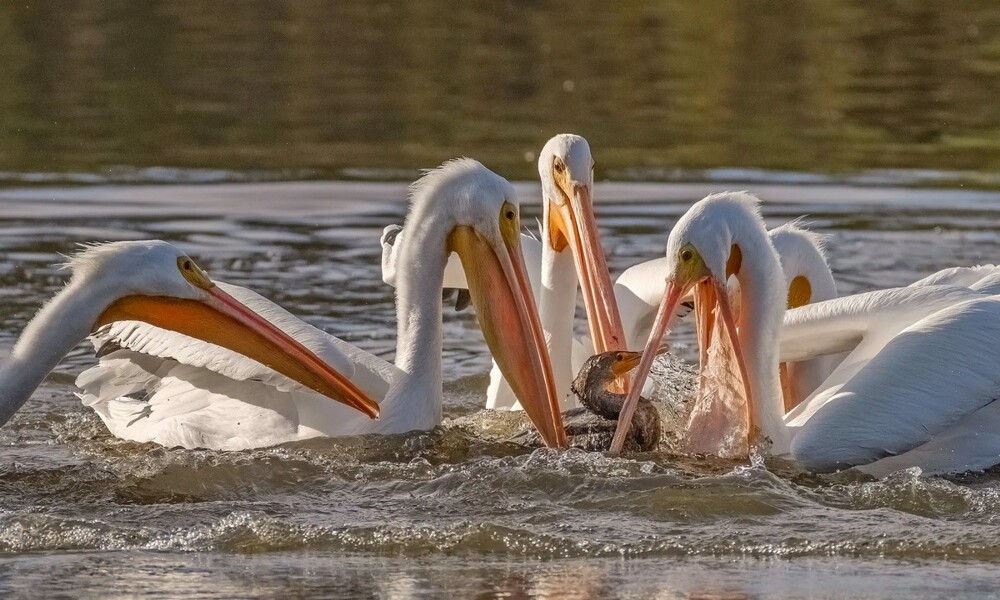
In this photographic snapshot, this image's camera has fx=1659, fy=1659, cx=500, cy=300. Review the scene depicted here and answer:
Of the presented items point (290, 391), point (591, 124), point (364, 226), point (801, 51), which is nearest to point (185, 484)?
point (290, 391)

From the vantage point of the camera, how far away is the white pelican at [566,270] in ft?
19.8

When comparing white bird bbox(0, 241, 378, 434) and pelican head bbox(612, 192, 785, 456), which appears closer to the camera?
white bird bbox(0, 241, 378, 434)

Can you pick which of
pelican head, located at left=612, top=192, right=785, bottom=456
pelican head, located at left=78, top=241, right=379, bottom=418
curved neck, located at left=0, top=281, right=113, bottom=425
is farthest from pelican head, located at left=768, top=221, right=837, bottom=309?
curved neck, located at left=0, top=281, right=113, bottom=425

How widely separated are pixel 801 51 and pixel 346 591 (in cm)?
1568

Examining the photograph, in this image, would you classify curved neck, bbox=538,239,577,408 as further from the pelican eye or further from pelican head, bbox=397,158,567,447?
the pelican eye

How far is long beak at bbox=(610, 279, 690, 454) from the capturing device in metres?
5.25

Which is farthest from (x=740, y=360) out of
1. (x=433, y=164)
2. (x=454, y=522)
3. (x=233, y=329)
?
(x=433, y=164)

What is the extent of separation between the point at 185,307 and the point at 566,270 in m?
1.84

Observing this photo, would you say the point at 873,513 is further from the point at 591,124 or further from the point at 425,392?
the point at 591,124

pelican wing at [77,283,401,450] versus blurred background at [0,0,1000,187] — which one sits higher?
blurred background at [0,0,1000,187]

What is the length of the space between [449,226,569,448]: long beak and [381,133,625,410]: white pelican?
48cm

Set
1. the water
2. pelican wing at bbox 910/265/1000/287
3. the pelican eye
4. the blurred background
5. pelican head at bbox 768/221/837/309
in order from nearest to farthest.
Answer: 1. the water
2. the pelican eye
3. pelican wing at bbox 910/265/1000/287
4. pelican head at bbox 768/221/837/309
5. the blurred background

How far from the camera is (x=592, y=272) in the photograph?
606cm

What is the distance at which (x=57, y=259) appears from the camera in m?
8.84
